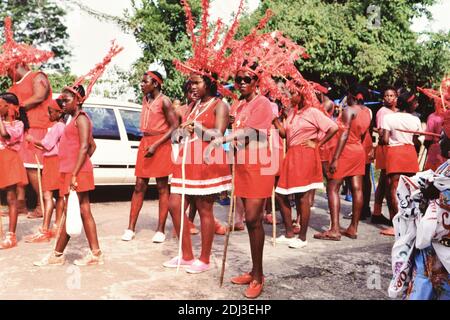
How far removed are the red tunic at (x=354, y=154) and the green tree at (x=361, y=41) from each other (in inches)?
322

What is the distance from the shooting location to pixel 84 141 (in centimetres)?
442

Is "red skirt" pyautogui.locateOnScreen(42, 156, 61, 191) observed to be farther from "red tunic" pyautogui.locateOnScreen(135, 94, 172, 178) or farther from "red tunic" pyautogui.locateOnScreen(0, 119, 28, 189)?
"red tunic" pyautogui.locateOnScreen(135, 94, 172, 178)

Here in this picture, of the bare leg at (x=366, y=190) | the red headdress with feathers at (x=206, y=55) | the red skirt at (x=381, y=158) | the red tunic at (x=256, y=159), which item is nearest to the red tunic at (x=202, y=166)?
the red headdress with feathers at (x=206, y=55)

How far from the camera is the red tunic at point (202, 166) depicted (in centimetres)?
433

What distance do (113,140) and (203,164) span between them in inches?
158

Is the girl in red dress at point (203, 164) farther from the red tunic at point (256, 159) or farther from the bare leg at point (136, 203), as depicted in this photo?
the bare leg at point (136, 203)

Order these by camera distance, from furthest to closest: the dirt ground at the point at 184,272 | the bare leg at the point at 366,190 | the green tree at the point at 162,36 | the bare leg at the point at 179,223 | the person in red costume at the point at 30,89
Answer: the green tree at the point at 162,36
the bare leg at the point at 366,190
the person in red costume at the point at 30,89
the bare leg at the point at 179,223
the dirt ground at the point at 184,272

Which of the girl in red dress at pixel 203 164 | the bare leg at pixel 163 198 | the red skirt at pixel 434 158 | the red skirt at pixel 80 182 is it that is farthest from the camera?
the bare leg at pixel 163 198

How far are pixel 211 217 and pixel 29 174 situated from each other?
321 cm

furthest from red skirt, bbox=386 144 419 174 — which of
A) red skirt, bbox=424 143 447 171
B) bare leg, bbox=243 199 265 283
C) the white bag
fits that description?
the white bag

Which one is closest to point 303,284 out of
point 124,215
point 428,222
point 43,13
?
point 428,222

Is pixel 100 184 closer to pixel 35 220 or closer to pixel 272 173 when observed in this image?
pixel 35 220

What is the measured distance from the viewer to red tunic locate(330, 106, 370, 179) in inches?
243

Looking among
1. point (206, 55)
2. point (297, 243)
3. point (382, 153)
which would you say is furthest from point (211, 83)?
point (382, 153)
